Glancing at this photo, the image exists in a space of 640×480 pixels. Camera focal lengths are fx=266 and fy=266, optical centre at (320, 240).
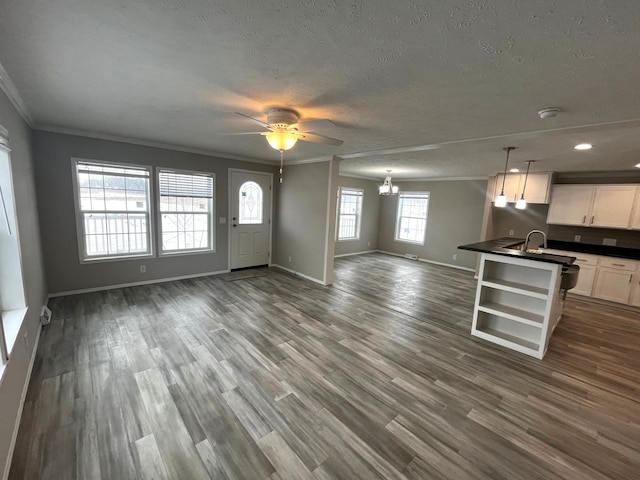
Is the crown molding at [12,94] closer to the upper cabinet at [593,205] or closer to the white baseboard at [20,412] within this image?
the white baseboard at [20,412]

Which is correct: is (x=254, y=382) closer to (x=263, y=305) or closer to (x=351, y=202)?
(x=263, y=305)

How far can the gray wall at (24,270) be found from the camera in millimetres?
1589

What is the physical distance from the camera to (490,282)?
3.39m

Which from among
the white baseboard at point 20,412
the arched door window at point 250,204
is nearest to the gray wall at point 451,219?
the arched door window at point 250,204

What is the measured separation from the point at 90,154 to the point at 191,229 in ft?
6.07

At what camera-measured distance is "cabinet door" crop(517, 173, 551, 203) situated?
5180 mm

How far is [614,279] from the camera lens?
4.63 m

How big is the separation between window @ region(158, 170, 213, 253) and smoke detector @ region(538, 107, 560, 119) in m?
4.95

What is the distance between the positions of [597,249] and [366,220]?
17.1 ft

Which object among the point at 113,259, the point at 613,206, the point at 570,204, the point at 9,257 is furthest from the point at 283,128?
the point at 613,206

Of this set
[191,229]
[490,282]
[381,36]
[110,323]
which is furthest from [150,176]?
[490,282]

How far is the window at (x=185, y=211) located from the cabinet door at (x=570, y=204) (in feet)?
22.3

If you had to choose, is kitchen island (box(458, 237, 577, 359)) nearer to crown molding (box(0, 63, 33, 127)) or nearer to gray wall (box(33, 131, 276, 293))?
crown molding (box(0, 63, 33, 127))

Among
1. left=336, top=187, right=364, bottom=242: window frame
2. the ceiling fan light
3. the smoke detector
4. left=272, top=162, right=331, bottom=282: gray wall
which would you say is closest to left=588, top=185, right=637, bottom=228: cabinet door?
the smoke detector
